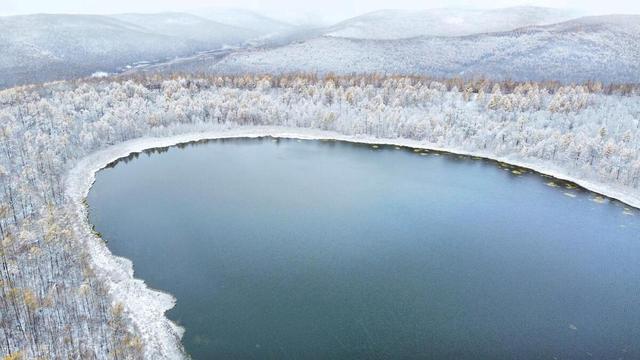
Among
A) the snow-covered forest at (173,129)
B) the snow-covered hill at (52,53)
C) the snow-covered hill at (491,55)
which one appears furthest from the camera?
the snow-covered hill at (52,53)

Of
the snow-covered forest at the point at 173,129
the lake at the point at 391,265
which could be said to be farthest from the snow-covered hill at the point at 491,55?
the lake at the point at 391,265

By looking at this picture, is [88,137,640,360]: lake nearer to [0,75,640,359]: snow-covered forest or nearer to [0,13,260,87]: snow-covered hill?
[0,75,640,359]: snow-covered forest

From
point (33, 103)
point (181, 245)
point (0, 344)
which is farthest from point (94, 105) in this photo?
point (0, 344)

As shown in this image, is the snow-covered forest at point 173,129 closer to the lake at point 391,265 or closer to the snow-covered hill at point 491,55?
the lake at point 391,265

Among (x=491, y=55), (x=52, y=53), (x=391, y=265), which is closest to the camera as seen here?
(x=391, y=265)

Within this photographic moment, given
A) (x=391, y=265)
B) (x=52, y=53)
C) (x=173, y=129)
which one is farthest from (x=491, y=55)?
(x=52, y=53)

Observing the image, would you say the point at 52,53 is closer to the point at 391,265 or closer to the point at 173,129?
the point at 173,129
